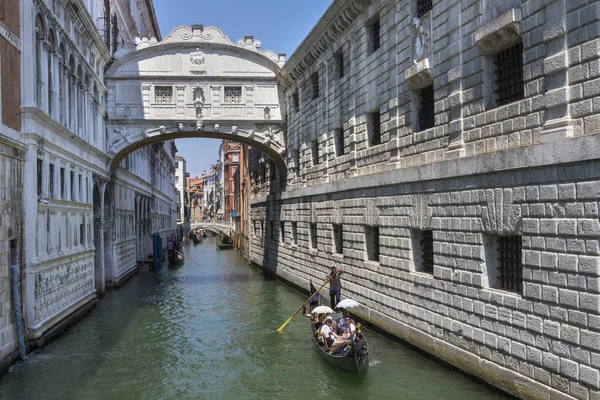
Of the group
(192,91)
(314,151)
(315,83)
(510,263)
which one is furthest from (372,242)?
(192,91)

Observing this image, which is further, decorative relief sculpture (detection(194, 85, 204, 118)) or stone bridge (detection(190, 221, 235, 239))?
stone bridge (detection(190, 221, 235, 239))

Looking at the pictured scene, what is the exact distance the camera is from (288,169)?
2289 centimetres

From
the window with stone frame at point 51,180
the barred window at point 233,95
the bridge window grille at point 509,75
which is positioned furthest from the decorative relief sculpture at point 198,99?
the bridge window grille at point 509,75

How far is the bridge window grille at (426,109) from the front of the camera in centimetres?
1150

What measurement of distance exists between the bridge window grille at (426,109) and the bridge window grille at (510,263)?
332 centimetres

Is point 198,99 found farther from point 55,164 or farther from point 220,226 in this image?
point 220,226

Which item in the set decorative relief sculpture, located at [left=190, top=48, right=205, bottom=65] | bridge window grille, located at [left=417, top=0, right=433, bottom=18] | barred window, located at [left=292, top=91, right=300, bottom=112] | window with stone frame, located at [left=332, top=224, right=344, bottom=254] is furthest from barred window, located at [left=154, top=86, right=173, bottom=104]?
bridge window grille, located at [left=417, top=0, right=433, bottom=18]

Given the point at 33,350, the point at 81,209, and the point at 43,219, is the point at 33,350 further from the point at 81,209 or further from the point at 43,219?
the point at 81,209

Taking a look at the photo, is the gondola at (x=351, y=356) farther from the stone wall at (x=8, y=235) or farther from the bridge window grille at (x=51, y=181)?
the bridge window grille at (x=51, y=181)

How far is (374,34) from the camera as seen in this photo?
1451cm

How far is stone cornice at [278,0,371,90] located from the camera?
49.6ft

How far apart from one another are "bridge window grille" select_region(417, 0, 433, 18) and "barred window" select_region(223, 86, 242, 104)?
1174 cm

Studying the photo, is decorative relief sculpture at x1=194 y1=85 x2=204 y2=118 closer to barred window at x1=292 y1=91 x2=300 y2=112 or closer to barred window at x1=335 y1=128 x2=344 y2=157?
barred window at x1=292 y1=91 x2=300 y2=112

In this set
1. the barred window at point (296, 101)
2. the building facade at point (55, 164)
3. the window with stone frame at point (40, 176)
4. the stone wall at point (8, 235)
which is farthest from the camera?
the barred window at point (296, 101)
